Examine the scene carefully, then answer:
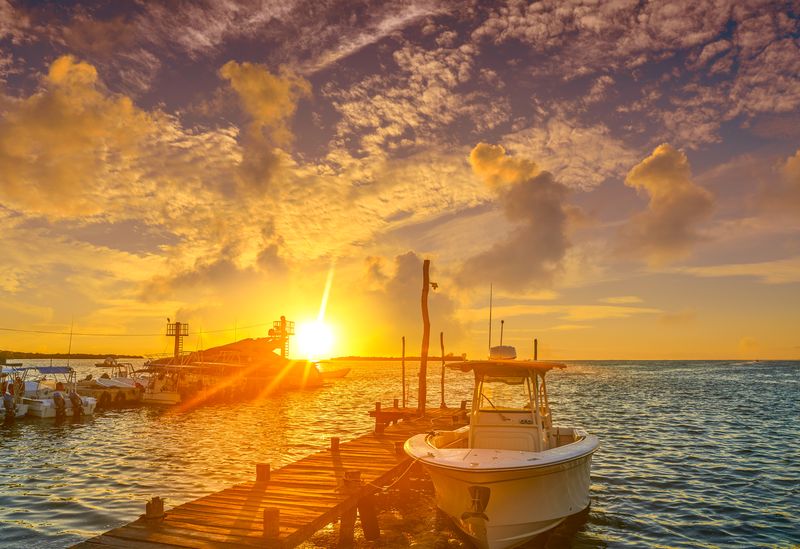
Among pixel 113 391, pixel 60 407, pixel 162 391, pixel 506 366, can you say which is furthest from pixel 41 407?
pixel 506 366

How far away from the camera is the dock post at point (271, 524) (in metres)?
10.3

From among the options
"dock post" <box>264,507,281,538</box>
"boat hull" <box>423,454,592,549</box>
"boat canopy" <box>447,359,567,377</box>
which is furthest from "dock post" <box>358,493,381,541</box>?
"boat canopy" <box>447,359,567,377</box>

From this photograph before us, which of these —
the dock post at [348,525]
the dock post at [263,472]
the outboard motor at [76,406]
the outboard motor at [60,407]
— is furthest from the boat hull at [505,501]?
the outboard motor at [76,406]

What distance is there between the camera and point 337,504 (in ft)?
41.1

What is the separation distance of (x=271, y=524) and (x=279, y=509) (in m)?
1.31

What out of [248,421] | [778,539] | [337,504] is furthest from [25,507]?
[248,421]

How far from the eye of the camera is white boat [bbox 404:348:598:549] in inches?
446

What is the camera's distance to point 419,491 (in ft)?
61.2

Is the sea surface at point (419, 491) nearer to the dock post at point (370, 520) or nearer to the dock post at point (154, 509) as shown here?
the dock post at point (370, 520)

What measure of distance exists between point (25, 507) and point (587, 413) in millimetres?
39378

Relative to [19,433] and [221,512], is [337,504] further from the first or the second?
[19,433]

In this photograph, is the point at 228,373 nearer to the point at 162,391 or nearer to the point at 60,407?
the point at 162,391

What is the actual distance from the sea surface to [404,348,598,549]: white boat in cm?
156

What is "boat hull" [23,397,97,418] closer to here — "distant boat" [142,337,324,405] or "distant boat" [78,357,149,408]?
"distant boat" [78,357,149,408]
